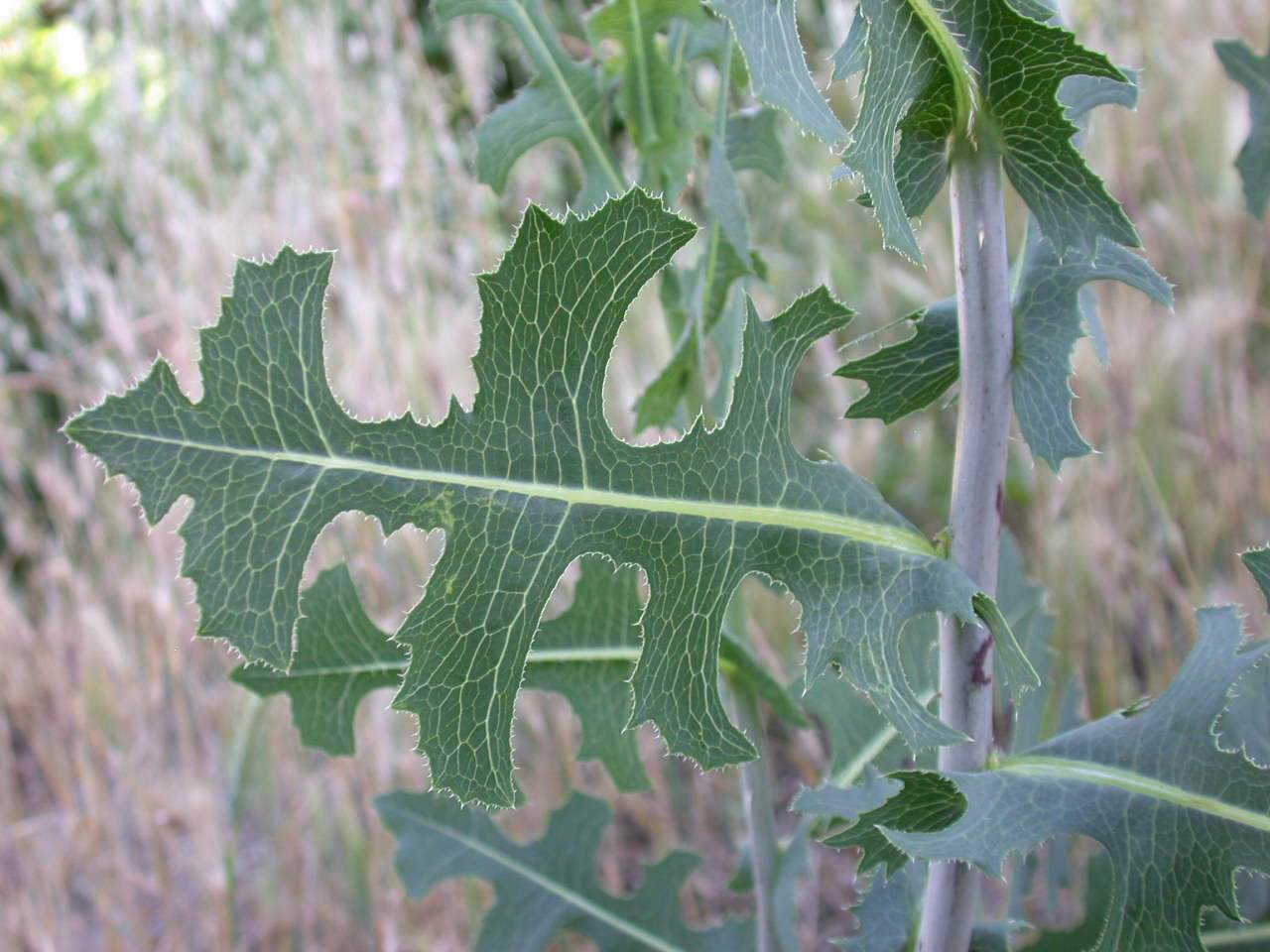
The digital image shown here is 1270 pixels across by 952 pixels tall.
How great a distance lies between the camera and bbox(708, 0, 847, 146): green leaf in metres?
0.47

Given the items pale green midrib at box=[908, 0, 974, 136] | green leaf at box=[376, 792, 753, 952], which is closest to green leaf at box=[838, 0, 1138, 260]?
pale green midrib at box=[908, 0, 974, 136]

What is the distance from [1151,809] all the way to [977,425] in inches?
8.2

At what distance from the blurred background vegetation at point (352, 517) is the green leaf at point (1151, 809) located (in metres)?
0.83

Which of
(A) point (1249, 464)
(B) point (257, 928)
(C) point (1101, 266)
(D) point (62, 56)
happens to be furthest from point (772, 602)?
(D) point (62, 56)

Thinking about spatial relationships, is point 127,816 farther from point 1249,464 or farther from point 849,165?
point 1249,464

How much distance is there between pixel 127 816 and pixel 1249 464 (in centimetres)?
199

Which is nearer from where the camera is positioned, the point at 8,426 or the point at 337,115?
the point at 337,115

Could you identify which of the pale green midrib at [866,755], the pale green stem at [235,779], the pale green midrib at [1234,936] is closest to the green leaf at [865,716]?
the pale green midrib at [866,755]

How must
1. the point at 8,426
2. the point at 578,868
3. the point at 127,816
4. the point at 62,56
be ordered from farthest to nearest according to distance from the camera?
the point at 62,56 < the point at 8,426 < the point at 127,816 < the point at 578,868

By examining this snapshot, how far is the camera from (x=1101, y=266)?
1.98ft

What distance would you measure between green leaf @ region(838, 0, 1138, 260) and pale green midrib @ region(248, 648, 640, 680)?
1.25 feet

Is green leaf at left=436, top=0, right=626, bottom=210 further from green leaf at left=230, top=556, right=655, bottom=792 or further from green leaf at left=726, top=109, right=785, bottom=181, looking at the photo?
green leaf at left=230, top=556, right=655, bottom=792

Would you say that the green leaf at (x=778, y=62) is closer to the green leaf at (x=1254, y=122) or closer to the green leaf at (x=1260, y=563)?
the green leaf at (x=1260, y=563)

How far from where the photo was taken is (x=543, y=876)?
960 millimetres
